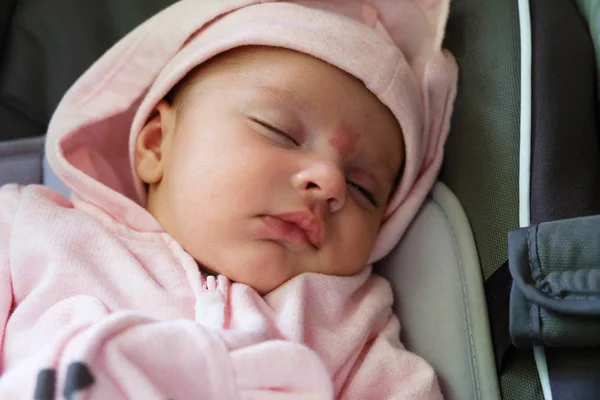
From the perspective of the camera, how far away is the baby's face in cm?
98

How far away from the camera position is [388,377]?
3.23ft

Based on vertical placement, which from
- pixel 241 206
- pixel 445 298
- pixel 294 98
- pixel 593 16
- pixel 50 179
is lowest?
pixel 50 179

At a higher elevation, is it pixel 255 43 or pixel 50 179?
pixel 255 43

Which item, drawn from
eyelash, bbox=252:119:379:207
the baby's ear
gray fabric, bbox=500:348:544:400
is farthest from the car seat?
the baby's ear

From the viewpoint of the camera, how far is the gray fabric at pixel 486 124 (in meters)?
1.02

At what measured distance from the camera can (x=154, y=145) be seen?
1194mm

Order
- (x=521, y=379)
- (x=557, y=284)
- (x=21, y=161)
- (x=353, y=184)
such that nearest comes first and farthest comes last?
(x=557, y=284) < (x=521, y=379) < (x=353, y=184) < (x=21, y=161)

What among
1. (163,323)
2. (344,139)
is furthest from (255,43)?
(163,323)

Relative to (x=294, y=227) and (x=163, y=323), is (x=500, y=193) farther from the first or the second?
(x=163, y=323)

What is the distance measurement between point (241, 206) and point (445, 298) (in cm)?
35

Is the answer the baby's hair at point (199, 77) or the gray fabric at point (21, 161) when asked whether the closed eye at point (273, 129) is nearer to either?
the baby's hair at point (199, 77)

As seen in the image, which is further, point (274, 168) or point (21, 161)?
point (21, 161)

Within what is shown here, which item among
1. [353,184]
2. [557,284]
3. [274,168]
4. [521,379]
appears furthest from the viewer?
[353,184]

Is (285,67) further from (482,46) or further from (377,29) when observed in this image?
(482,46)
